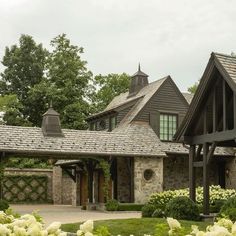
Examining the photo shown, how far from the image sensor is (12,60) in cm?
4806

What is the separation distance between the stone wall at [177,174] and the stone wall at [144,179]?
1.20 meters

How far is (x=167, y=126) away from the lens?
28625 mm

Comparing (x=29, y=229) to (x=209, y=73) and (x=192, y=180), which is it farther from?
(x=192, y=180)

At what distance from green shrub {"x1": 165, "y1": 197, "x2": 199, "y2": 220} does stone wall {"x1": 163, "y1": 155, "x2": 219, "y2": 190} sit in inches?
453

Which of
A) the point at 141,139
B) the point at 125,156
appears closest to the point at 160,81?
the point at 141,139

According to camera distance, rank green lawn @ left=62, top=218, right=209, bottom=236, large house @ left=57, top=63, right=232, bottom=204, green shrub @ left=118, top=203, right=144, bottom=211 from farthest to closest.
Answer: large house @ left=57, top=63, right=232, bottom=204
green shrub @ left=118, top=203, right=144, bottom=211
green lawn @ left=62, top=218, right=209, bottom=236

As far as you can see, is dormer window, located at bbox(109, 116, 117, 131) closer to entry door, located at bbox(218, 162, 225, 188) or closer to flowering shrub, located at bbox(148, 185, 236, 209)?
entry door, located at bbox(218, 162, 225, 188)

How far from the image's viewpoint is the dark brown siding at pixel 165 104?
1114 inches

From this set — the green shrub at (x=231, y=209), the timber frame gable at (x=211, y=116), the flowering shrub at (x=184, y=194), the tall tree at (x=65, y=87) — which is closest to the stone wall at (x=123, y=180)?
the flowering shrub at (x=184, y=194)

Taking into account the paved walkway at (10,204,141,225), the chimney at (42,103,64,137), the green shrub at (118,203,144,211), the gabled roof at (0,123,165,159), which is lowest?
the paved walkway at (10,204,141,225)

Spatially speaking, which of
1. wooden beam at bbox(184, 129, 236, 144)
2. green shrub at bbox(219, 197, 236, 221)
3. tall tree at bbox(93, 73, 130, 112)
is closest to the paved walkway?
wooden beam at bbox(184, 129, 236, 144)

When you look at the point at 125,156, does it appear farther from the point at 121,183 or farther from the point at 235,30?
the point at 235,30

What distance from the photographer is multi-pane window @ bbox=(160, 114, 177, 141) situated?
28.4 m

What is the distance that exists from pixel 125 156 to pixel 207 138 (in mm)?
10074
